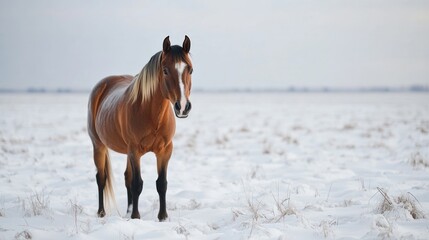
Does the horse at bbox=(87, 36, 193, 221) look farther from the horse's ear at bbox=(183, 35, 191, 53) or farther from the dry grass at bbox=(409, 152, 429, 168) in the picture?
the dry grass at bbox=(409, 152, 429, 168)

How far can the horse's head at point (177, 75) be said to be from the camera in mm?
3475

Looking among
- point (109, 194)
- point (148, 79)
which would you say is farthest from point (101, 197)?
point (148, 79)

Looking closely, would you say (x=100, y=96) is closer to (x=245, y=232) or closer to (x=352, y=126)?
(x=245, y=232)

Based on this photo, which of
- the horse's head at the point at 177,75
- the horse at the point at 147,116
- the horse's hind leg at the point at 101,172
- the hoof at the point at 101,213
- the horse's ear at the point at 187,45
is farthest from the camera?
the horse's hind leg at the point at 101,172

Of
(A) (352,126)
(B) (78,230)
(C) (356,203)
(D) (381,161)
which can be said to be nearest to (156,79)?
(B) (78,230)

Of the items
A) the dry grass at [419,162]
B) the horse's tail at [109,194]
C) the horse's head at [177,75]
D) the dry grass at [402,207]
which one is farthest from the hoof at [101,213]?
the dry grass at [419,162]

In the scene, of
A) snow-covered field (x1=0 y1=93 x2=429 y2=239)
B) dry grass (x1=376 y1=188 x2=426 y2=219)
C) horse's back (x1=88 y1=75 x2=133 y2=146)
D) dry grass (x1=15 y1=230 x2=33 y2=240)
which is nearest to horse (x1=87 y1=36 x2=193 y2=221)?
horse's back (x1=88 y1=75 x2=133 y2=146)

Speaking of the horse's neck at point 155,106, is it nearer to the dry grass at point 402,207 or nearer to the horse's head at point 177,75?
the horse's head at point 177,75

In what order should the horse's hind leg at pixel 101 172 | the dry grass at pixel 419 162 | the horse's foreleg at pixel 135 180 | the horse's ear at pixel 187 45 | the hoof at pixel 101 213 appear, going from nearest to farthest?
the horse's ear at pixel 187 45 < the horse's foreleg at pixel 135 180 < the hoof at pixel 101 213 < the horse's hind leg at pixel 101 172 < the dry grass at pixel 419 162

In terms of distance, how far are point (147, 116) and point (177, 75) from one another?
0.66 metres

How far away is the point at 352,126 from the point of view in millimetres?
15367

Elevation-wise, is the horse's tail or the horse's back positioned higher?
the horse's back

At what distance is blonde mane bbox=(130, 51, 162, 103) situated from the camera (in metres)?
3.90

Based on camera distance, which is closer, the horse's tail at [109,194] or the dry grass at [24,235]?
the dry grass at [24,235]
